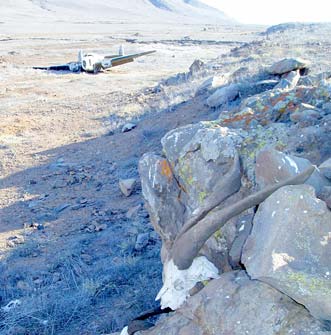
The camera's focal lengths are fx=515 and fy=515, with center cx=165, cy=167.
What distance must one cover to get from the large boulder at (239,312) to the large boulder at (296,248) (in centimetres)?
7

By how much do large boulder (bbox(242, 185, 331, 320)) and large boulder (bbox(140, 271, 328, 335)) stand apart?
0.22 ft

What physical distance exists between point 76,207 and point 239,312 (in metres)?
6.51

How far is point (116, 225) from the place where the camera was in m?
7.86

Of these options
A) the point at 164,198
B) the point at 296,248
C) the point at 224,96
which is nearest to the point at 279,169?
the point at 296,248

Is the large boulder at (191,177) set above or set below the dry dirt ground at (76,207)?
above

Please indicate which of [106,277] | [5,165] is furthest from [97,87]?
[106,277]

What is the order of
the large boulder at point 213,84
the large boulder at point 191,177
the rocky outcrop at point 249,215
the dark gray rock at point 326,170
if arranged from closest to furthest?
the rocky outcrop at point 249,215 → the dark gray rock at point 326,170 → the large boulder at point 191,177 → the large boulder at point 213,84

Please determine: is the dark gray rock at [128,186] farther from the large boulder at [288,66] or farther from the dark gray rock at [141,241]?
the large boulder at [288,66]

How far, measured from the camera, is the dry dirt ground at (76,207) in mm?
5199

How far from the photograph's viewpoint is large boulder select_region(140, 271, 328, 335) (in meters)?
2.46

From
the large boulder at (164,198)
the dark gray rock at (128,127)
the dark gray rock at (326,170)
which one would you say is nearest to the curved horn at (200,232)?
the dark gray rock at (326,170)

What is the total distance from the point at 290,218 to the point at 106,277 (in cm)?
352

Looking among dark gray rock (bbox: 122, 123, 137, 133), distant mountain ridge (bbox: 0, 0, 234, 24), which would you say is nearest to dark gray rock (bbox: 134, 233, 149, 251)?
dark gray rock (bbox: 122, 123, 137, 133)

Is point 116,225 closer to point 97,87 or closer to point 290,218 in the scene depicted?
point 290,218
